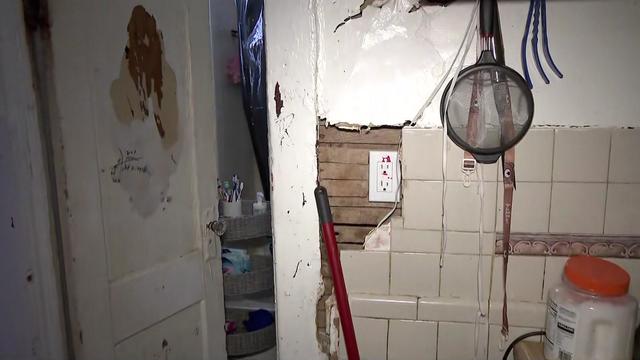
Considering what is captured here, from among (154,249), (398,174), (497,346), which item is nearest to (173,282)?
(154,249)

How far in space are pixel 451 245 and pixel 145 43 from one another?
1046mm

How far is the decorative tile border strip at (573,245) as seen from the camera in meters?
0.81

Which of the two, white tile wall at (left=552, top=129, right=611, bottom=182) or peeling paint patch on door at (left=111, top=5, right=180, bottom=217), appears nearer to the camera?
white tile wall at (left=552, top=129, right=611, bottom=182)

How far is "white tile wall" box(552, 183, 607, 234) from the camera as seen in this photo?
2.62ft

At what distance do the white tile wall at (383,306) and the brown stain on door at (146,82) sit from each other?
0.78 meters

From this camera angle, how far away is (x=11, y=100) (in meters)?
0.75

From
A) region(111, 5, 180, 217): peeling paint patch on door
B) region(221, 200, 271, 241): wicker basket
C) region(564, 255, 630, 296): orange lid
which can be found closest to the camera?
region(564, 255, 630, 296): orange lid

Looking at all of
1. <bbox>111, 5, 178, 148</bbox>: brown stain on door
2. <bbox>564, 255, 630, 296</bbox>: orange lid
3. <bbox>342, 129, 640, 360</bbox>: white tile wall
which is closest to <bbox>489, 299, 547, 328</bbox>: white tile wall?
<bbox>342, 129, 640, 360</bbox>: white tile wall

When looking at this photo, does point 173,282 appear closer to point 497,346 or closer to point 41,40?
point 41,40

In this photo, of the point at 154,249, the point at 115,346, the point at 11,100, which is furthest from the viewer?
the point at 154,249

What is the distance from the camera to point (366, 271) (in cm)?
88

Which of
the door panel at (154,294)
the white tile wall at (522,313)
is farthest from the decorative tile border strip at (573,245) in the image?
the door panel at (154,294)

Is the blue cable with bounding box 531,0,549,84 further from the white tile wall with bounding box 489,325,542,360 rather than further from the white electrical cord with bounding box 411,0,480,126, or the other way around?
the white tile wall with bounding box 489,325,542,360

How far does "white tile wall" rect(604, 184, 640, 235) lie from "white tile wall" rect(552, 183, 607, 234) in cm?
1
